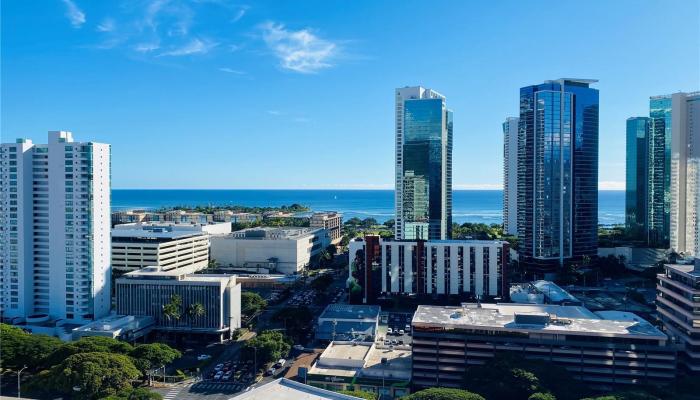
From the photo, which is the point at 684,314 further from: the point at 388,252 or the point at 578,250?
the point at 578,250

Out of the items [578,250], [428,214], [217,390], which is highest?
[428,214]

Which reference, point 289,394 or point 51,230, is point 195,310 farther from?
point 289,394

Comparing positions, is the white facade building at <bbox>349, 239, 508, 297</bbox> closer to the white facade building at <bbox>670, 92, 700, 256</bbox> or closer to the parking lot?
the parking lot

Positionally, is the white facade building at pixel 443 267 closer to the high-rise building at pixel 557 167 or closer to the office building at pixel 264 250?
the high-rise building at pixel 557 167

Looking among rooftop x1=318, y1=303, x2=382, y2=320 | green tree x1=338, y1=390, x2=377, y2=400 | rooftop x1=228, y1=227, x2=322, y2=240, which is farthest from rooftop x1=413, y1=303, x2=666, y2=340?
rooftop x1=228, y1=227, x2=322, y2=240

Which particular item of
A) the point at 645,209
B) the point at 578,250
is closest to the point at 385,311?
the point at 578,250

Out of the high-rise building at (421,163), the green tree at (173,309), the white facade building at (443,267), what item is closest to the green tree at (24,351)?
the green tree at (173,309)
